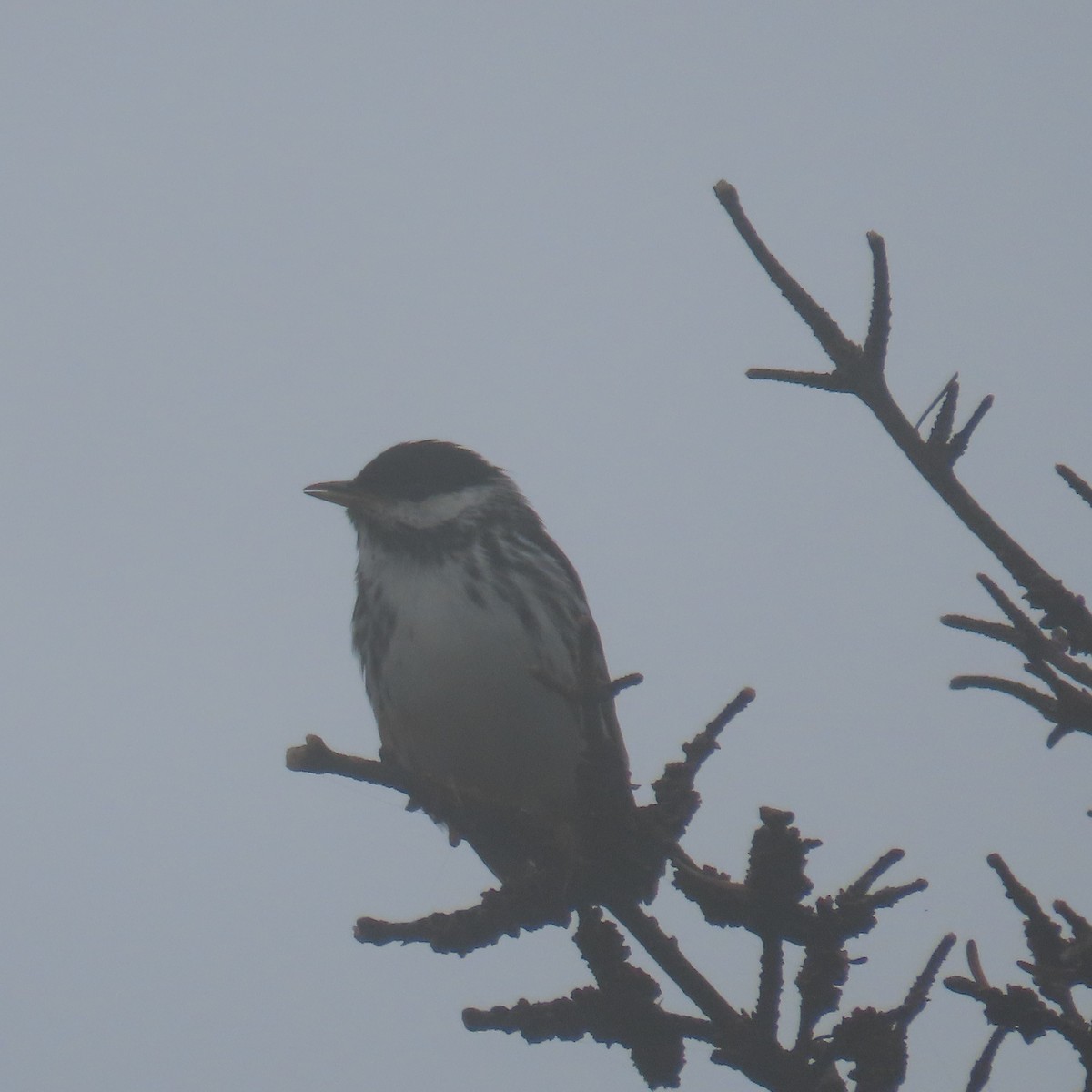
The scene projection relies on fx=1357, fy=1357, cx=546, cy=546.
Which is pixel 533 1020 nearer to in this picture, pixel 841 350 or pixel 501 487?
pixel 841 350

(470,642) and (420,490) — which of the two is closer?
(470,642)

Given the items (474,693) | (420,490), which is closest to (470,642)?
(474,693)

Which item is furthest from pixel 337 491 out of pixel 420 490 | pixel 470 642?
pixel 470 642

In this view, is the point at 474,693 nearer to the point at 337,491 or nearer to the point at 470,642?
the point at 470,642

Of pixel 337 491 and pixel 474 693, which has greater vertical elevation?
pixel 337 491

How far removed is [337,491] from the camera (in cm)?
637

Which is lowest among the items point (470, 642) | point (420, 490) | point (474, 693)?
point (474, 693)

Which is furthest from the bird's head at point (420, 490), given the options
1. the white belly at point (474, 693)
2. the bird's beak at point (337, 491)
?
the white belly at point (474, 693)

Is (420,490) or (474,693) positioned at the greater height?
(420,490)

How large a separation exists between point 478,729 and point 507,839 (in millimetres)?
2133

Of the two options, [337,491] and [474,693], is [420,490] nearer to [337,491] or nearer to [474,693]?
[337,491]

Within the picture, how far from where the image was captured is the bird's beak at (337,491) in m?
6.34

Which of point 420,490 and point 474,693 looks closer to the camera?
point 474,693

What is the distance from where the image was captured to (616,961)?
3.13 meters
